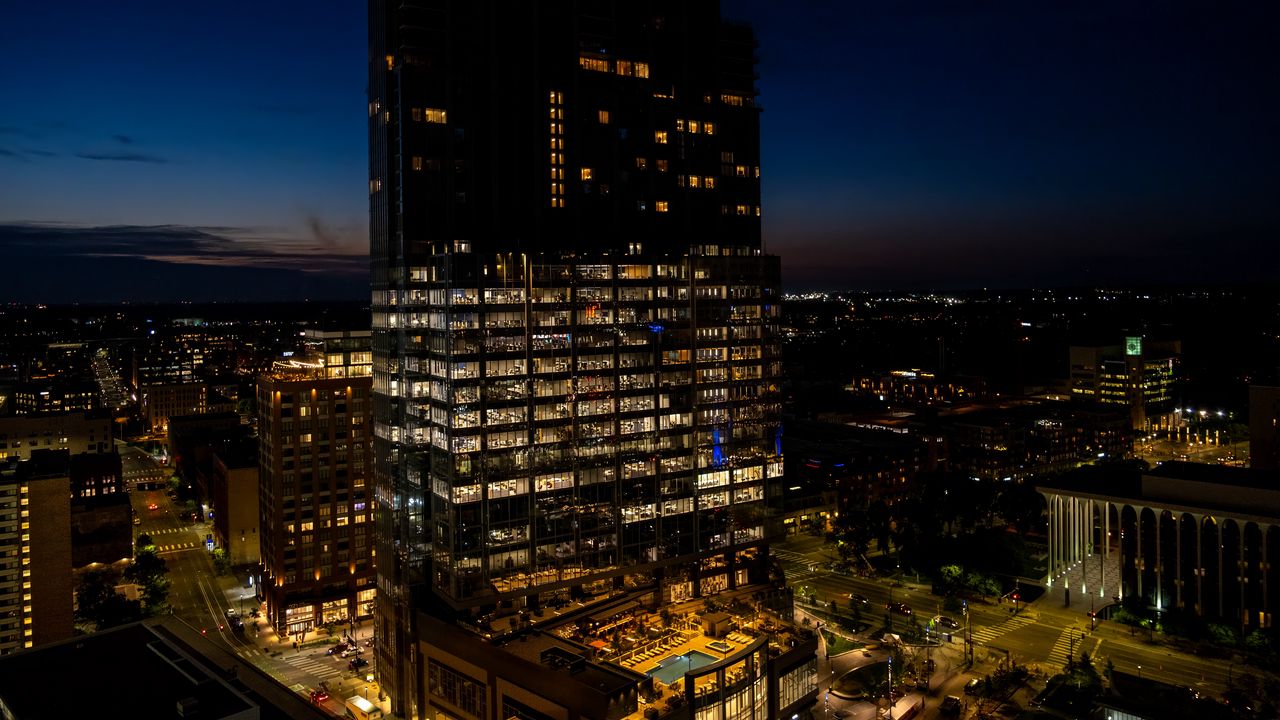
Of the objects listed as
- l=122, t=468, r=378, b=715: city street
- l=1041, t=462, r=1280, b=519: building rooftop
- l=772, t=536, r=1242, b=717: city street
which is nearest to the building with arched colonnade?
l=1041, t=462, r=1280, b=519: building rooftop

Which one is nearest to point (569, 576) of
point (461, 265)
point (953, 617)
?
point (461, 265)

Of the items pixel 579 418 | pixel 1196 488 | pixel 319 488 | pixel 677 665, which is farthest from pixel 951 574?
pixel 319 488

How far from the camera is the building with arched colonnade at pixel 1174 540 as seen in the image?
9575 centimetres

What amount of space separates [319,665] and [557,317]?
50.3 meters

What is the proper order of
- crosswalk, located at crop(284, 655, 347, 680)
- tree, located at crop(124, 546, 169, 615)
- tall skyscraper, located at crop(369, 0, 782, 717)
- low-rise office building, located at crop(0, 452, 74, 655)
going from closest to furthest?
tall skyscraper, located at crop(369, 0, 782, 717), low-rise office building, located at crop(0, 452, 74, 655), crosswalk, located at crop(284, 655, 347, 680), tree, located at crop(124, 546, 169, 615)

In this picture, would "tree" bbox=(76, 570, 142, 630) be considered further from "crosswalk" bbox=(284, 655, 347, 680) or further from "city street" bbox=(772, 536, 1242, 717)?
"city street" bbox=(772, 536, 1242, 717)

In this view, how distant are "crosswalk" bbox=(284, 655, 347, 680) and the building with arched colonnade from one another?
296 ft

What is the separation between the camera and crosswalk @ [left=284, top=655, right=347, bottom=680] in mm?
95625

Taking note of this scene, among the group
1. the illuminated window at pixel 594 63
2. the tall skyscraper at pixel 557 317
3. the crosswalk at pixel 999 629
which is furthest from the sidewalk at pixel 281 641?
the illuminated window at pixel 594 63

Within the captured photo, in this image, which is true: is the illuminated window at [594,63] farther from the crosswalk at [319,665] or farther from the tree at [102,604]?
the tree at [102,604]

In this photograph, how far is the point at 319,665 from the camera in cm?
9831

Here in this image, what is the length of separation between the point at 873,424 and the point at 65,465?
156854mm

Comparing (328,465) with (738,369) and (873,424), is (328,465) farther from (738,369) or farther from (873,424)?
(873,424)

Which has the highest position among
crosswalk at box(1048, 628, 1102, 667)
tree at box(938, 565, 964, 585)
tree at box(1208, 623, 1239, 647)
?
tree at box(938, 565, 964, 585)
